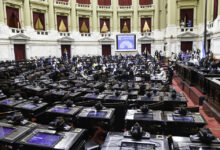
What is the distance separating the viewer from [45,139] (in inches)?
111

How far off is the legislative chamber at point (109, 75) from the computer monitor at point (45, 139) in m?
0.02

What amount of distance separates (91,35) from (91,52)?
2488 millimetres

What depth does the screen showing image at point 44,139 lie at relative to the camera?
8.82 ft

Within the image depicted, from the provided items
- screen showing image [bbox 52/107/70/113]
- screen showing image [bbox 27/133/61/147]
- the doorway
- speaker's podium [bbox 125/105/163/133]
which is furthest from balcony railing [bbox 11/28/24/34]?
speaker's podium [bbox 125/105/163/133]

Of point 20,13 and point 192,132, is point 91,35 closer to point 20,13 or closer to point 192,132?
point 20,13

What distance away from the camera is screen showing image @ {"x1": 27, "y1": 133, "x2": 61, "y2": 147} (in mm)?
2687

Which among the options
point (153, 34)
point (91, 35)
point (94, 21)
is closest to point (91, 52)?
point (91, 35)

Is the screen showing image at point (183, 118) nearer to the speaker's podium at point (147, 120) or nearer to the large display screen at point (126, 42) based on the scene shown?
the speaker's podium at point (147, 120)

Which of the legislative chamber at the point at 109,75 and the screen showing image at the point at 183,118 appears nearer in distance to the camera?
the legislative chamber at the point at 109,75

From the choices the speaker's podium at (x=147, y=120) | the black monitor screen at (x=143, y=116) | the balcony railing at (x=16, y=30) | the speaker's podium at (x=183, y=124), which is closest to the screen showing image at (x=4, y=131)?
the speaker's podium at (x=147, y=120)

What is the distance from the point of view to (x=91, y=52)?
88.2 feet

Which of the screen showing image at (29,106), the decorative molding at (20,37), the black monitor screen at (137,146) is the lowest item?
the black monitor screen at (137,146)

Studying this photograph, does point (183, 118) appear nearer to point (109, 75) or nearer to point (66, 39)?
point (109, 75)

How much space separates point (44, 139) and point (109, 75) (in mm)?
8242
